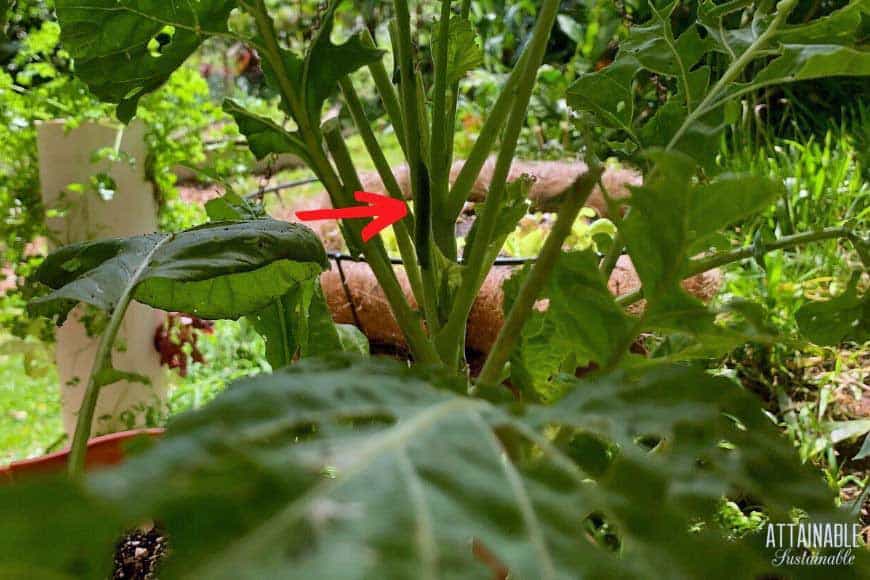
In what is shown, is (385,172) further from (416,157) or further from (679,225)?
(679,225)

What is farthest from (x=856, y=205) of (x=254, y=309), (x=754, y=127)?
(x=254, y=309)

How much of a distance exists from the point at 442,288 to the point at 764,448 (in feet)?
0.77

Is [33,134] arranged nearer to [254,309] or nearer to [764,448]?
[254,309]

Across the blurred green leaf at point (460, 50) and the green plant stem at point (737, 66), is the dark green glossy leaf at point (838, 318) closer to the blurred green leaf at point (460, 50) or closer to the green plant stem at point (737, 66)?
the green plant stem at point (737, 66)

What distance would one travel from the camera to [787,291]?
1424mm

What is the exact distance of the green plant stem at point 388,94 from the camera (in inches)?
19.9

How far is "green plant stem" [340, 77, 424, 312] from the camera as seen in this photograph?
49 centimetres

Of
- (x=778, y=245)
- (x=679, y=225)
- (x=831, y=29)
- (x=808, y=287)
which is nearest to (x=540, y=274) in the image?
(x=679, y=225)

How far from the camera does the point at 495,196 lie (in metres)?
0.46

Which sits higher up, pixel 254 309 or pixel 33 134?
pixel 33 134

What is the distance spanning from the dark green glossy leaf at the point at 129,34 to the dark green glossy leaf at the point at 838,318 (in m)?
0.41

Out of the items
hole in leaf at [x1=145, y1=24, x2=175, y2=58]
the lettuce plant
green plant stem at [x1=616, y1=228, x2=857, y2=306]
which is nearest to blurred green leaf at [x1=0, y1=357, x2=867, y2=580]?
the lettuce plant

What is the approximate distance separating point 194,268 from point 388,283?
11 centimetres

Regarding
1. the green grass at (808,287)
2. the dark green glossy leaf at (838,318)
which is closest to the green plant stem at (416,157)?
the dark green glossy leaf at (838,318)
